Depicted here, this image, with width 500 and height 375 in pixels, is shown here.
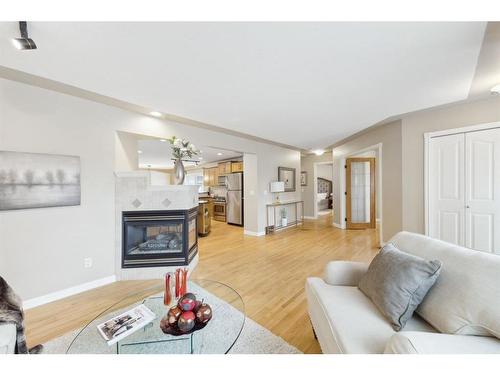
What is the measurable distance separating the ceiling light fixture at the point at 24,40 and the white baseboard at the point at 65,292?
2385 millimetres

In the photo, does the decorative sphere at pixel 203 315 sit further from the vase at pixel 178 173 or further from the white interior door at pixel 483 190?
the white interior door at pixel 483 190

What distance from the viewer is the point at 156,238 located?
292 centimetres

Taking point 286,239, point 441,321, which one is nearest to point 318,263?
point 286,239

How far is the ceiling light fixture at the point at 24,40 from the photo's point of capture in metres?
1.19

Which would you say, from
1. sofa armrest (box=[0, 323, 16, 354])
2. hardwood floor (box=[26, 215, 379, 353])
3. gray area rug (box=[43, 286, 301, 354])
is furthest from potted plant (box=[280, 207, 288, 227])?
sofa armrest (box=[0, 323, 16, 354])

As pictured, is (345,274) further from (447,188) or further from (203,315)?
(447,188)

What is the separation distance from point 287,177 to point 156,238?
402 centimetres

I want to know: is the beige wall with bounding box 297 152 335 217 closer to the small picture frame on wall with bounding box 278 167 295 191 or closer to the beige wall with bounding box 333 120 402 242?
the small picture frame on wall with bounding box 278 167 295 191

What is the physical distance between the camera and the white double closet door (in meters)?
2.75

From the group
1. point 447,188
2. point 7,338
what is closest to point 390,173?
point 447,188

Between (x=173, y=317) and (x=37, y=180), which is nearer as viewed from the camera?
(x=173, y=317)

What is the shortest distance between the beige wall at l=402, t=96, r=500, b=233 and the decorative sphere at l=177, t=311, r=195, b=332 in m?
3.91
